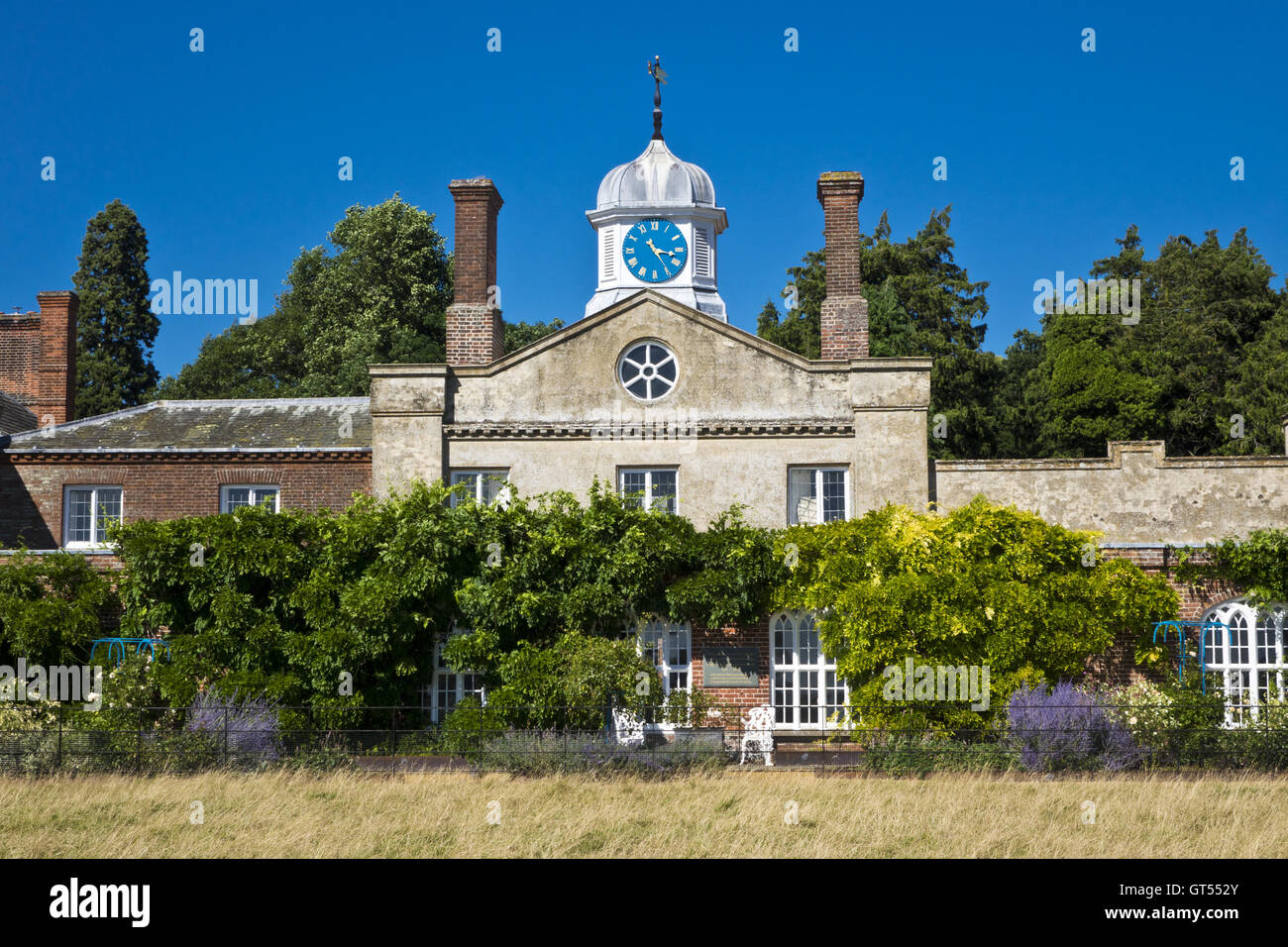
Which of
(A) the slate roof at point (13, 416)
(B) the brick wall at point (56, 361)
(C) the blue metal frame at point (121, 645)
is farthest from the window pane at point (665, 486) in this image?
(A) the slate roof at point (13, 416)

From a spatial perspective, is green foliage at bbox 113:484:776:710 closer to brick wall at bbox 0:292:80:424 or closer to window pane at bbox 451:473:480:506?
window pane at bbox 451:473:480:506

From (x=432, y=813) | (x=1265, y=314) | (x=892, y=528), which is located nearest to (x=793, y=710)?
(x=892, y=528)

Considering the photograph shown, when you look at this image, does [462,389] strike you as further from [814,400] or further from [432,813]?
[432,813]

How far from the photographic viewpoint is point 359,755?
22125mm

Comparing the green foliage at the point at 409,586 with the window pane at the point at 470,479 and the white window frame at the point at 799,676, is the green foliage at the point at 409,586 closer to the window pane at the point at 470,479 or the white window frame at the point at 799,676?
the white window frame at the point at 799,676

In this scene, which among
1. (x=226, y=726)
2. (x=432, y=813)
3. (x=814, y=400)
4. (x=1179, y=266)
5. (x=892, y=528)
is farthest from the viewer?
(x=1179, y=266)

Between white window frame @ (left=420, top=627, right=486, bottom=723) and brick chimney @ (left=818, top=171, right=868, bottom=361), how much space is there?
986cm

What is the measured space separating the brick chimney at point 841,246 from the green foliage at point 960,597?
5449 mm

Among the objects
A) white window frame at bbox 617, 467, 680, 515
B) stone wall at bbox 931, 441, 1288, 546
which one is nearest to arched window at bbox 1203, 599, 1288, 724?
stone wall at bbox 931, 441, 1288, 546

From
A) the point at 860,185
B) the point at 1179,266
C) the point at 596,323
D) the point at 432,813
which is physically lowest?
the point at 432,813

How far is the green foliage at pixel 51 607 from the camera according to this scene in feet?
78.6

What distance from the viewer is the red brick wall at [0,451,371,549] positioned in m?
28.9

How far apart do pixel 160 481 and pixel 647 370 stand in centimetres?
1103

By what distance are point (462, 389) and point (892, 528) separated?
9547 mm
